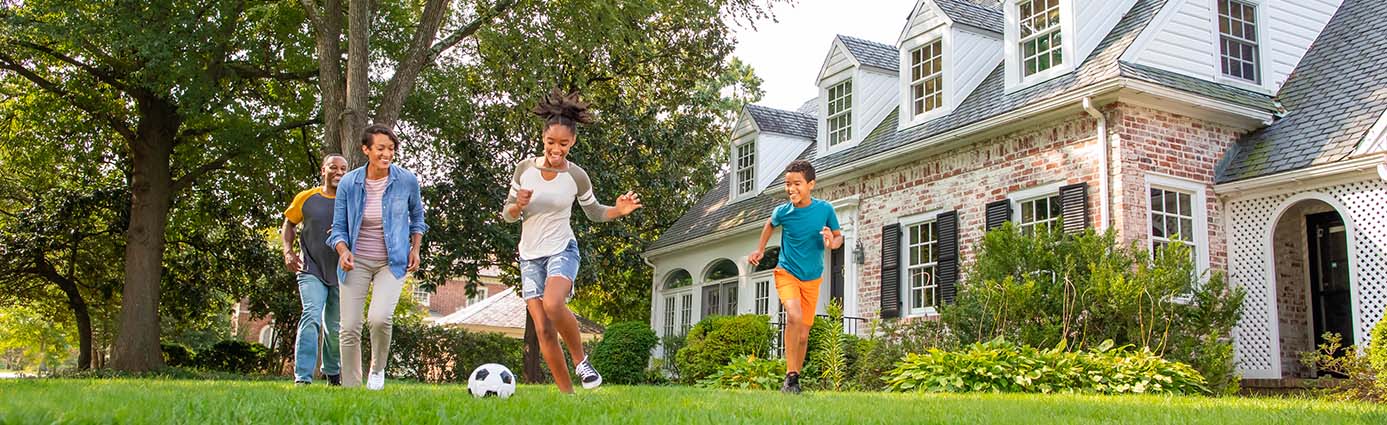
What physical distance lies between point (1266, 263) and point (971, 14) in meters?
5.36

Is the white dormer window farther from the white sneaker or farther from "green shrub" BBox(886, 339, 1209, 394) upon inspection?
the white sneaker

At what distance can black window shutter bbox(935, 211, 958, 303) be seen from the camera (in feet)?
45.0

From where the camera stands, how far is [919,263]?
1457 cm

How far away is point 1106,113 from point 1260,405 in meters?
6.40

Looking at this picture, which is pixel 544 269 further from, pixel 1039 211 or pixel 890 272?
pixel 890 272

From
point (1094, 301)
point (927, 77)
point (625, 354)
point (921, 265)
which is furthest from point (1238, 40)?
point (625, 354)

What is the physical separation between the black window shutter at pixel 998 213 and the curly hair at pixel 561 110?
815 cm

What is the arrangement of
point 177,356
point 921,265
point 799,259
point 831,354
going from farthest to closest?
point 177,356 → point 921,265 → point 831,354 → point 799,259

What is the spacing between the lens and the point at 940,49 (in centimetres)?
1540

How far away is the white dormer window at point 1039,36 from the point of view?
13492mm

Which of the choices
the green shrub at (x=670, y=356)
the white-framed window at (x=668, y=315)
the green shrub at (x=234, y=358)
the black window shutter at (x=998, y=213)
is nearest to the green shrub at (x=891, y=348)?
the black window shutter at (x=998, y=213)

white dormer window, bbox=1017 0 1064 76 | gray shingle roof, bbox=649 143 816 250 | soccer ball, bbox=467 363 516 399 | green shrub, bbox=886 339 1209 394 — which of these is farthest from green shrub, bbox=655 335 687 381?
soccer ball, bbox=467 363 516 399

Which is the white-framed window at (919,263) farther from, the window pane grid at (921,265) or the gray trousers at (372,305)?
the gray trousers at (372,305)

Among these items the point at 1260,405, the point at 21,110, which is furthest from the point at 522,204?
the point at 21,110
